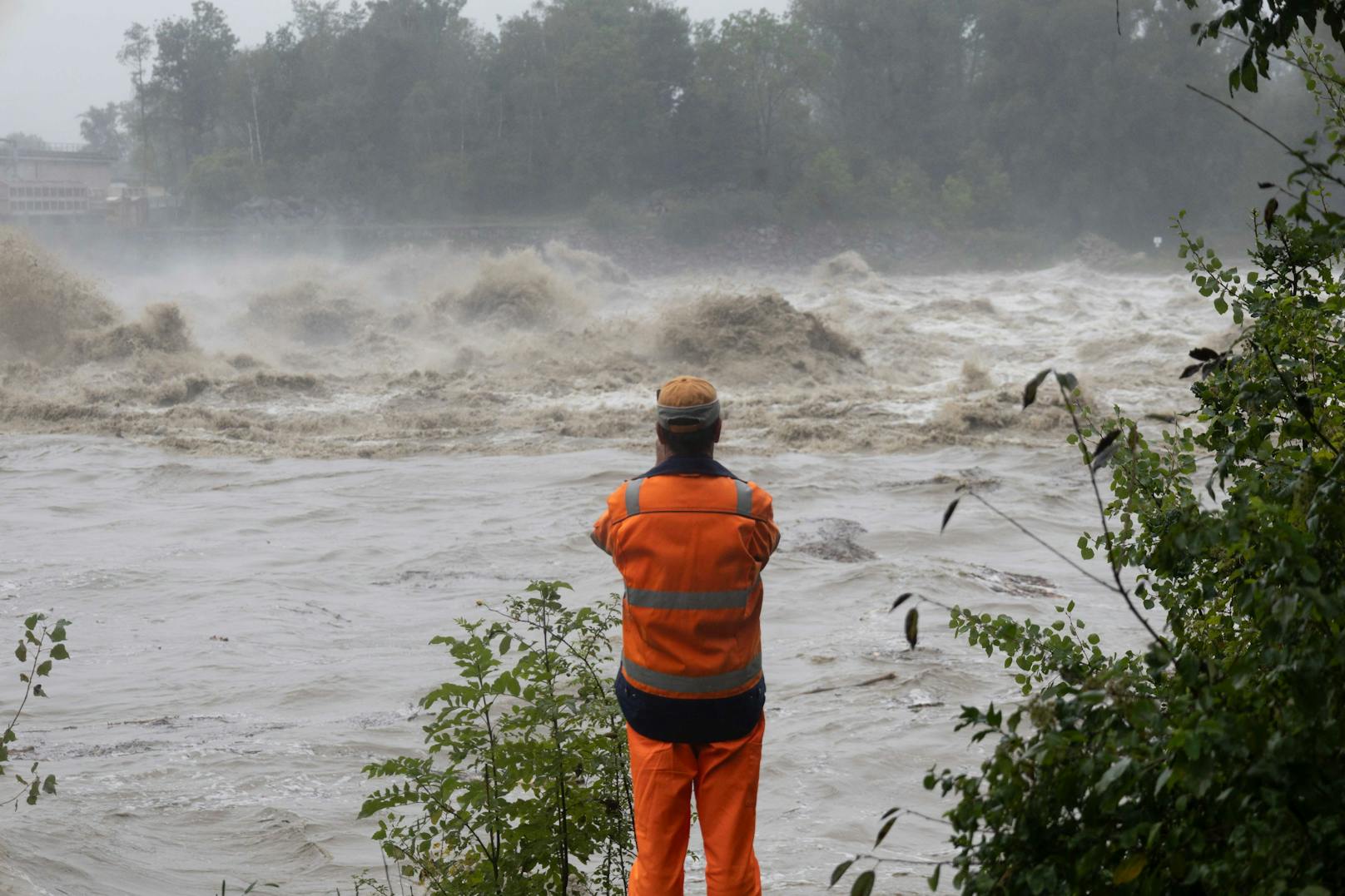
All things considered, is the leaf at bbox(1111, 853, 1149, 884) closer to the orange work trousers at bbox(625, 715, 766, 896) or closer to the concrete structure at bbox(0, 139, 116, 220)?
the orange work trousers at bbox(625, 715, 766, 896)

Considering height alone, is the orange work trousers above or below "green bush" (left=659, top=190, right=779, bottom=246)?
below

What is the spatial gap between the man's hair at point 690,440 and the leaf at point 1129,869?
1900 mm

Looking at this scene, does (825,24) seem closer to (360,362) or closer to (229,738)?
(360,362)

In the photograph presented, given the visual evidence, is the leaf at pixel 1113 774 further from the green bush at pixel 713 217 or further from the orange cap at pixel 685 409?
the green bush at pixel 713 217

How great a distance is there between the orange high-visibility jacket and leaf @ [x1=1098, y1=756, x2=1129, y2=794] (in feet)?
5.24

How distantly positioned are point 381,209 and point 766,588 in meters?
51.1

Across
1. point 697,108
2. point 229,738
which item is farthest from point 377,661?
point 697,108

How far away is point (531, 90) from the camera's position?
63.0m

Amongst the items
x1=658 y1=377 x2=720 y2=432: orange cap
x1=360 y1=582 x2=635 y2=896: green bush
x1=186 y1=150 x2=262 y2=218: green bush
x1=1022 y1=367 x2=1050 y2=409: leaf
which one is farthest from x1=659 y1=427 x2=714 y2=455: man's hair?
x1=186 y1=150 x2=262 y2=218: green bush

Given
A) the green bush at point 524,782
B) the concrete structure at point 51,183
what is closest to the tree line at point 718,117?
the concrete structure at point 51,183

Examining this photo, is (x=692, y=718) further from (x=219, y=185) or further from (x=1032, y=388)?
(x=219, y=185)

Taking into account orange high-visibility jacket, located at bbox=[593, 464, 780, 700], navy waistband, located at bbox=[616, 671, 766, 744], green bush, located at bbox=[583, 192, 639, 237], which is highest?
green bush, located at bbox=[583, 192, 639, 237]

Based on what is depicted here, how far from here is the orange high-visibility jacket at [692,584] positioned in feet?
11.1

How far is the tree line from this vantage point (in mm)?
58781
